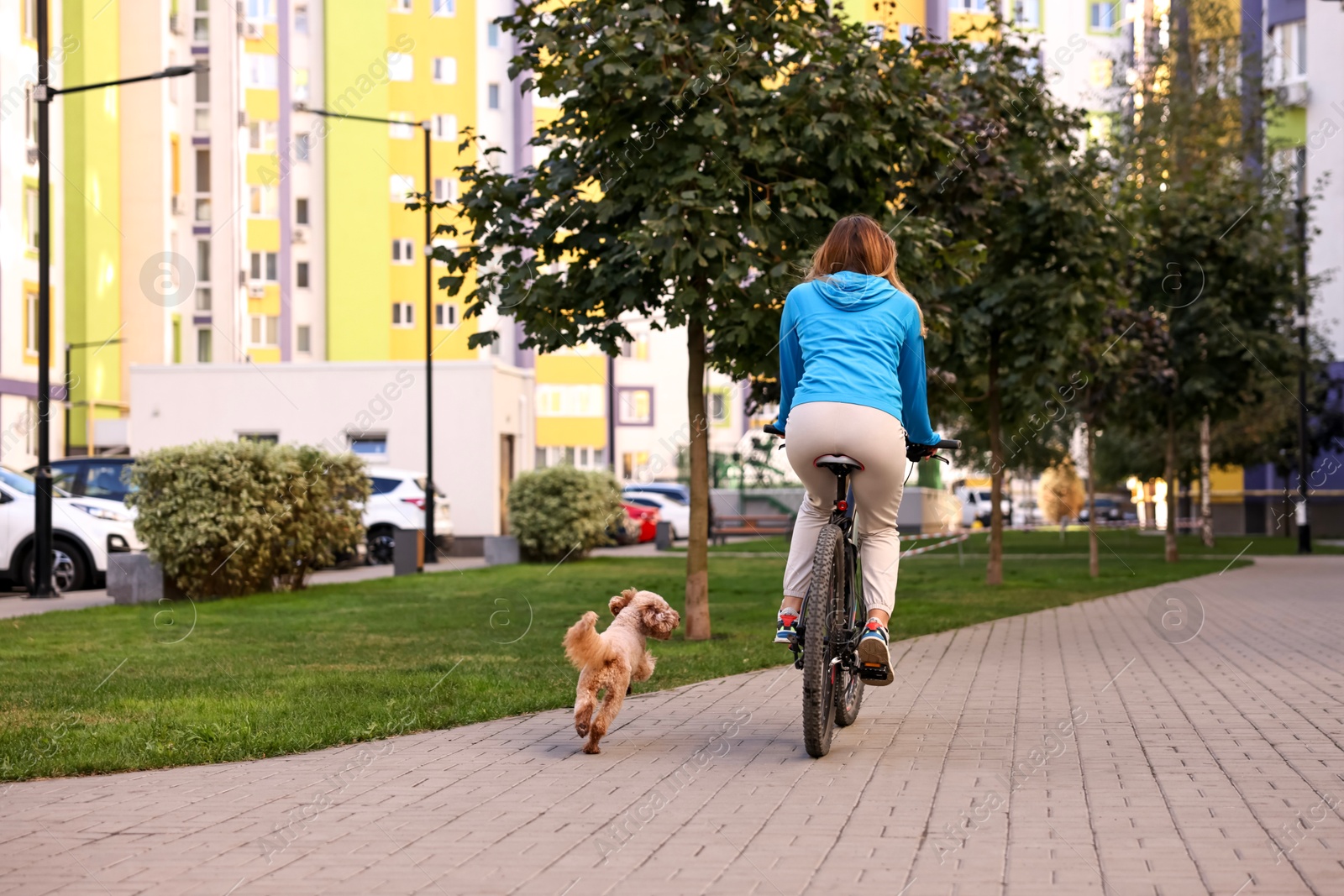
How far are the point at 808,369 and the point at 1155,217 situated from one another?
2221cm

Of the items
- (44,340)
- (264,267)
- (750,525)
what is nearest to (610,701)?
(44,340)

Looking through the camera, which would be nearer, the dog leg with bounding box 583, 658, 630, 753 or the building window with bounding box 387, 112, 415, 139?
the dog leg with bounding box 583, 658, 630, 753

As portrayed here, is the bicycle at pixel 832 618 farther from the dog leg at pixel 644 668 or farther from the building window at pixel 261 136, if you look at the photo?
the building window at pixel 261 136

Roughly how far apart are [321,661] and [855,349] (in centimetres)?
563

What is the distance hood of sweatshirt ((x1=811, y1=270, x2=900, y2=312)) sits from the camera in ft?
21.9

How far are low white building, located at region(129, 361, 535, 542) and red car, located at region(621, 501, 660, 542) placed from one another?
6362 millimetres

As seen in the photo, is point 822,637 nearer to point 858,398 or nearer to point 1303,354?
point 858,398

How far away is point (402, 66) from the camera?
6266cm

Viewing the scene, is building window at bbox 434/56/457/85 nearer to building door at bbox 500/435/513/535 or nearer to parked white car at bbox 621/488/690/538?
parked white car at bbox 621/488/690/538

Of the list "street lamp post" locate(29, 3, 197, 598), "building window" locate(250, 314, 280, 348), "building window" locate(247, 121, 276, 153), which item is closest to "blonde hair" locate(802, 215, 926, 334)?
"street lamp post" locate(29, 3, 197, 598)

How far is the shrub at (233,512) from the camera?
58.3 ft

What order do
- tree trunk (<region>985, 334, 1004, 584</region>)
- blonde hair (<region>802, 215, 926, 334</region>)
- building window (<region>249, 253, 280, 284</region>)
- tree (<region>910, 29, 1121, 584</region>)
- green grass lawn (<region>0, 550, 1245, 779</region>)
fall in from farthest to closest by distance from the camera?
building window (<region>249, 253, 280, 284</region>) → tree trunk (<region>985, 334, 1004, 584</region>) → tree (<region>910, 29, 1121, 584</region>) → green grass lawn (<region>0, 550, 1245, 779</region>) → blonde hair (<region>802, 215, 926, 334</region>)

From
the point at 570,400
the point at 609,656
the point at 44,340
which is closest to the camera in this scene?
the point at 609,656

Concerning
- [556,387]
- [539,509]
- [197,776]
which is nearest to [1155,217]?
[539,509]
